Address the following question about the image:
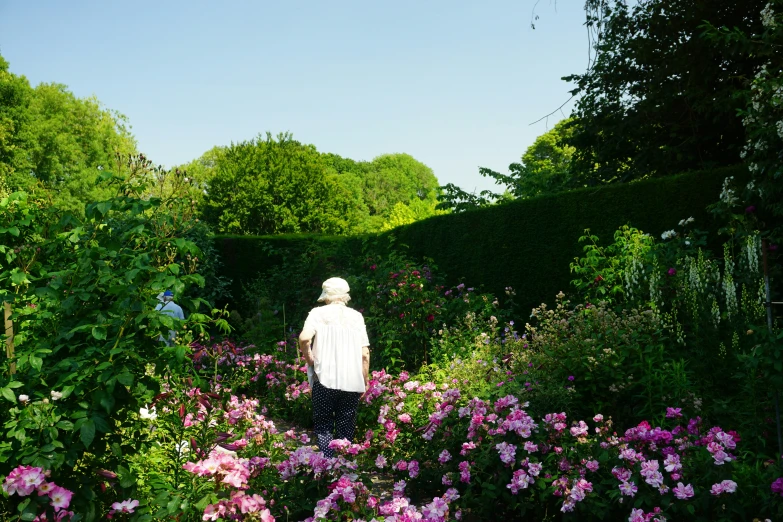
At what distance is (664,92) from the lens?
9.82 m

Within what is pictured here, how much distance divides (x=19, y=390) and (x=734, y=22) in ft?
33.9

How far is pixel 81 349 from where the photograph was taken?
9.56 ft

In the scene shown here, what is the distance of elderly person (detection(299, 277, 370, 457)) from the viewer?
488 cm

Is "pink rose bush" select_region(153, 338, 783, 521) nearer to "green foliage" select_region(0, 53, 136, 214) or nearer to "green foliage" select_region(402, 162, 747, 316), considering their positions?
"green foliage" select_region(402, 162, 747, 316)

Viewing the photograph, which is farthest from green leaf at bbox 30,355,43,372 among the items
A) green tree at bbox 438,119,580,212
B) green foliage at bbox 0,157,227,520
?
green tree at bbox 438,119,580,212

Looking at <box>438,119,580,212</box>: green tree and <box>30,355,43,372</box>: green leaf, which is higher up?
<box>438,119,580,212</box>: green tree

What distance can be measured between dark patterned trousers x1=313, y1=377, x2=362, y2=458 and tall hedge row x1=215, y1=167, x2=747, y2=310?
3708 millimetres

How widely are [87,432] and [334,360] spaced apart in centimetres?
246

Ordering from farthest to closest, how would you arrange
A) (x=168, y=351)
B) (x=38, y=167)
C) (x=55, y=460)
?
1. (x=38, y=167)
2. (x=168, y=351)
3. (x=55, y=460)

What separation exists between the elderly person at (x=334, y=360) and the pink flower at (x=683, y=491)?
2.56 meters

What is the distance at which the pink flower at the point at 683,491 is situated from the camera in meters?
2.88

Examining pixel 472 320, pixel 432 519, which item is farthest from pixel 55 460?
pixel 472 320

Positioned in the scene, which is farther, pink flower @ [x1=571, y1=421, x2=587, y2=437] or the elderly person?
the elderly person

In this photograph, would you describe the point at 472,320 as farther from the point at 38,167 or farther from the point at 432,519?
the point at 38,167
